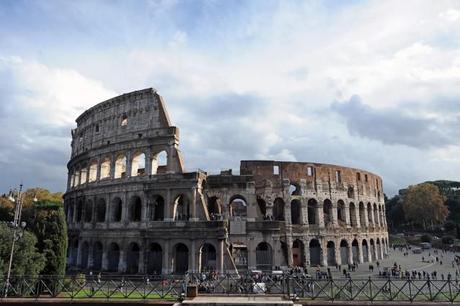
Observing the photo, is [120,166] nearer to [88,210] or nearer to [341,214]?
[88,210]

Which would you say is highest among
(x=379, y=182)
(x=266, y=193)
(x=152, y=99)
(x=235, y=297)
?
(x=152, y=99)

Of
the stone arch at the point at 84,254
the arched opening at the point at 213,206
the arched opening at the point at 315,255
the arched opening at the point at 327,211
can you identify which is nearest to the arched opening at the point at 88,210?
the stone arch at the point at 84,254

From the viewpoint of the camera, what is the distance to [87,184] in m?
34.8

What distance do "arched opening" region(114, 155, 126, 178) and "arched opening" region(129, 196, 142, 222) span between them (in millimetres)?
3030

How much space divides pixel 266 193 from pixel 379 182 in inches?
808

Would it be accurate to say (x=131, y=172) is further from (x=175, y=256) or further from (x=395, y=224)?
(x=395, y=224)

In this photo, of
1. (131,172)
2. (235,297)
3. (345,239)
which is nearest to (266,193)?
(345,239)

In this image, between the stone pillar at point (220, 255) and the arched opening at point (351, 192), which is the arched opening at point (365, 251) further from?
the stone pillar at point (220, 255)

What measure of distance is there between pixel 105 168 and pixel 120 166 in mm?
1718

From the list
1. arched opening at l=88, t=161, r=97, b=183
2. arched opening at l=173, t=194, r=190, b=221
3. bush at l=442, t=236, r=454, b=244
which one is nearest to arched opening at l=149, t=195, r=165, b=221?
arched opening at l=173, t=194, r=190, b=221

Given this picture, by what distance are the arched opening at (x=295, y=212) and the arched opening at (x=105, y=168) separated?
18.8 metres

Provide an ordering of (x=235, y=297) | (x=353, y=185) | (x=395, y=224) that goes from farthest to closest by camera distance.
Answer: (x=395, y=224)
(x=353, y=185)
(x=235, y=297)

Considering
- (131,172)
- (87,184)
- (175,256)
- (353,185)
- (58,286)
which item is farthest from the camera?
(353,185)

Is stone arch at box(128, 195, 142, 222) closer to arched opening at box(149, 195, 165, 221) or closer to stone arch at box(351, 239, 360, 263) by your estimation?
arched opening at box(149, 195, 165, 221)
